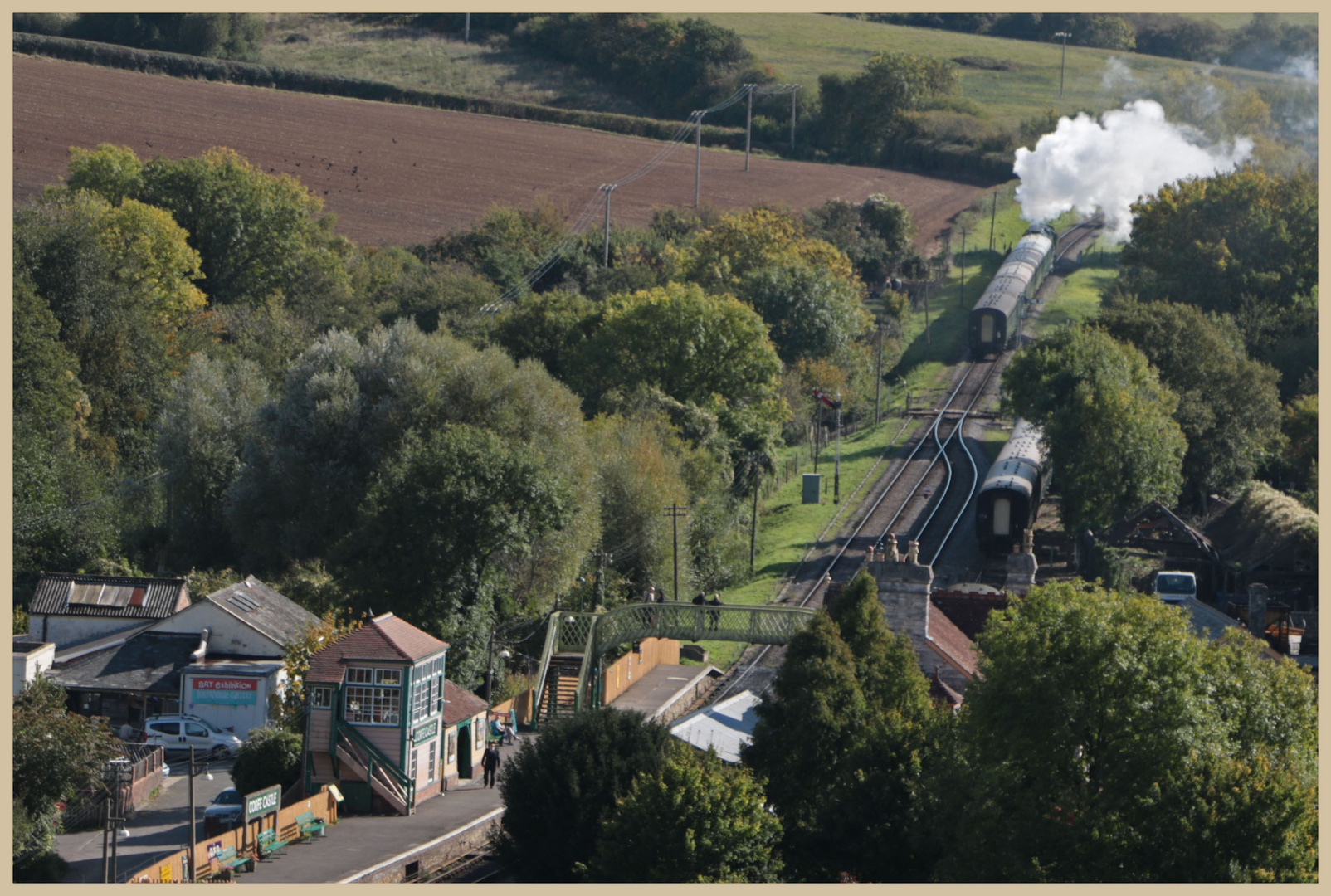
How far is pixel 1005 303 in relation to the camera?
303 ft

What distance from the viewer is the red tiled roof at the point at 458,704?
43625 millimetres

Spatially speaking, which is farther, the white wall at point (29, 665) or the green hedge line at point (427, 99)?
the green hedge line at point (427, 99)

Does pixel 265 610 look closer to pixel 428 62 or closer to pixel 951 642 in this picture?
pixel 951 642

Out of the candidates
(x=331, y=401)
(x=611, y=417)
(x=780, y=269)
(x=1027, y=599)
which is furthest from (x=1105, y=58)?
(x=1027, y=599)

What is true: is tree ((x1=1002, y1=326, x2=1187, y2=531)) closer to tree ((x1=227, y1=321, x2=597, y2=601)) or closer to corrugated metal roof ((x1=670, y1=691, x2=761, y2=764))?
tree ((x1=227, y1=321, x2=597, y2=601))

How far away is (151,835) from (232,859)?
149 inches

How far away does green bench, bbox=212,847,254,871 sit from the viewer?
112ft

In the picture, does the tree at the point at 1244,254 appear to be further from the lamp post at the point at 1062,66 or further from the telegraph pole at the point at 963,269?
the lamp post at the point at 1062,66

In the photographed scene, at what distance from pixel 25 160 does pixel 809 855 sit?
8001 centimetres

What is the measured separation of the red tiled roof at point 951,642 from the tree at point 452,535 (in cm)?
1314

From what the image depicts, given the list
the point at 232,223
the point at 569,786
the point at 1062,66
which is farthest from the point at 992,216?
the point at 569,786

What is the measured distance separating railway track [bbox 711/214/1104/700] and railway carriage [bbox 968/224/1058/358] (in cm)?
331

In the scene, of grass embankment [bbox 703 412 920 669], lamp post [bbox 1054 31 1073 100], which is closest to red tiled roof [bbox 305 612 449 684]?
grass embankment [bbox 703 412 920 669]

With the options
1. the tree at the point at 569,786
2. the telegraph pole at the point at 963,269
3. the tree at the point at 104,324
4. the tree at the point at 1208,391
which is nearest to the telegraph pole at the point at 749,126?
the telegraph pole at the point at 963,269
